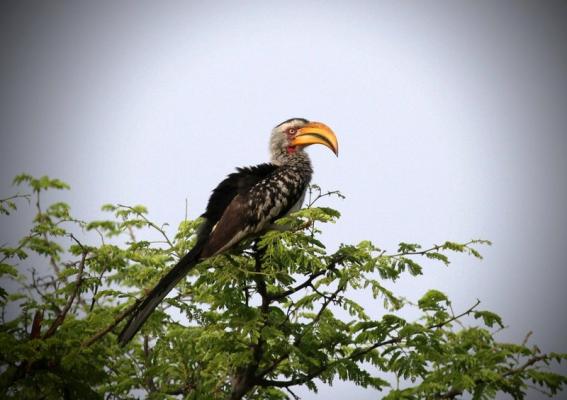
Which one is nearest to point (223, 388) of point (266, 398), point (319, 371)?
point (266, 398)

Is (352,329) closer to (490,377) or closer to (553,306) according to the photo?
(490,377)

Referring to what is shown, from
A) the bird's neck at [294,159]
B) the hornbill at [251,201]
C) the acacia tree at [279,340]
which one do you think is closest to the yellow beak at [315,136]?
the hornbill at [251,201]

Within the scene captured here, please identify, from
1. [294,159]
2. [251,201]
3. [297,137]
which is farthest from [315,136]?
[251,201]

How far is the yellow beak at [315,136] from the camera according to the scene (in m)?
7.73

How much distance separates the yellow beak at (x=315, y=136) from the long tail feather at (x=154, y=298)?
3.13 meters

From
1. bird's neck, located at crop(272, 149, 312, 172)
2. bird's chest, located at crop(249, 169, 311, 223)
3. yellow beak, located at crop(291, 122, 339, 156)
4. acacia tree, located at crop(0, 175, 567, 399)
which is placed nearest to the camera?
acacia tree, located at crop(0, 175, 567, 399)

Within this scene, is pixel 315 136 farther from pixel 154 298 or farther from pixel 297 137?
pixel 154 298

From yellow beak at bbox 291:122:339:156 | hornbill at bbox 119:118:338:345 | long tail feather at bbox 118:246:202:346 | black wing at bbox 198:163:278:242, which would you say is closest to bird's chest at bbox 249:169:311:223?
hornbill at bbox 119:118:338:345

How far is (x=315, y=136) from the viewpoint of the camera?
25.6 feet

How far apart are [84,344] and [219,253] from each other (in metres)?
1.65

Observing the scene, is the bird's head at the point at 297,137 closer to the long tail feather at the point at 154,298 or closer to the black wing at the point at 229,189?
the black wing at the point at 229,189

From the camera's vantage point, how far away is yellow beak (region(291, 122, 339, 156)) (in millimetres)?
7734

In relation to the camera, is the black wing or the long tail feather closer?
the long tail feather

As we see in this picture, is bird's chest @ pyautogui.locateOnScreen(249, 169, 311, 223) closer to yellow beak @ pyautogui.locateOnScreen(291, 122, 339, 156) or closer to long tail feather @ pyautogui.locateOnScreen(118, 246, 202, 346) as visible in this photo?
yellow beak @ pyautogui.locateOnScreen(291, 122, 339, 156)
